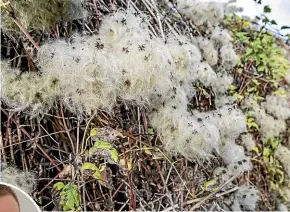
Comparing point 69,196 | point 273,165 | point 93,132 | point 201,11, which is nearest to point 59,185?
point 69,196

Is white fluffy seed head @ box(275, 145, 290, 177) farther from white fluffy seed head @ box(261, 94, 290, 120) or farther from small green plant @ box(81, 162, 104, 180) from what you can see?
small green plant @ box(81, 162, 104, 180)

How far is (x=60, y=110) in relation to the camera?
1392mm

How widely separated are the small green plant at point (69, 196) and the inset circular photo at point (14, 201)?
0.30 metres

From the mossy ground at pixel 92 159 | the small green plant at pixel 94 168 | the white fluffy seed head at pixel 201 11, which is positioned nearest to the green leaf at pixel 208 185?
the mossy ground at pixel 92 159

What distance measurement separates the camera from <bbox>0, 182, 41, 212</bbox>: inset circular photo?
95cm

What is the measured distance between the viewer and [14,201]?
3.18 ft

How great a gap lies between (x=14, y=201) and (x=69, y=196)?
1.08 ft

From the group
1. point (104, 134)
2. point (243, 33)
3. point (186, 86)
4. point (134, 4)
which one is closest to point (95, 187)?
point (104, 134)

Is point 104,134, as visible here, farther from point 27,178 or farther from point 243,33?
point 243,33

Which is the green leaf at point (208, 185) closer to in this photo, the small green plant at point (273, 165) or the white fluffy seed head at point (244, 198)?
the white fluffy seed head at point (244, 198)

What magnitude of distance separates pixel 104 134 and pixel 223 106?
0.73 metres

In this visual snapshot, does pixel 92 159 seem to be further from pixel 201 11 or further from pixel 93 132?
pixel 201 11

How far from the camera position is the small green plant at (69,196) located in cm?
129

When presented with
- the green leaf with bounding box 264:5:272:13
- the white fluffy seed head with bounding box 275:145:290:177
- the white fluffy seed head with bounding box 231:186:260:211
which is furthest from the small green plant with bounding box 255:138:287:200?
the green leaf with bounding box 264:5:272:13
